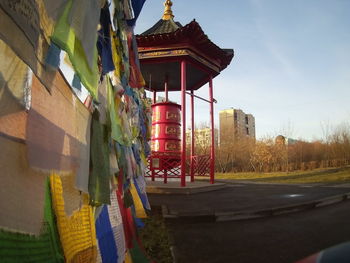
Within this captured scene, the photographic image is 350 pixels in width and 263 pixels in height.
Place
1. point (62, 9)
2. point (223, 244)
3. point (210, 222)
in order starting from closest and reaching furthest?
point (62, 9), point (223, 244), point (210, 222)

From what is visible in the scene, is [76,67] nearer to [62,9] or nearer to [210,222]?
[62,9]

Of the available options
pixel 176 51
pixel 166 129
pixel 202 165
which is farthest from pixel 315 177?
pixel 176 51

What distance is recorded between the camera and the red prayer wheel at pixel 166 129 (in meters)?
9.84

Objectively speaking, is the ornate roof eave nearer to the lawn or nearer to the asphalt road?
the asphalt road

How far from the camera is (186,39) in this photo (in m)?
9.19

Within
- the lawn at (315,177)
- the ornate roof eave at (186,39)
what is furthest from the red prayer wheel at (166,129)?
the lawn at (315,177)

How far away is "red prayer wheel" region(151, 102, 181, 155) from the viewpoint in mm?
9844

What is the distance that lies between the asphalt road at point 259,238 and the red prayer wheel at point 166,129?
5047mm

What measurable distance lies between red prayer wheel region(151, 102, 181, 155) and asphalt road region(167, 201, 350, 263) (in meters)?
5.05

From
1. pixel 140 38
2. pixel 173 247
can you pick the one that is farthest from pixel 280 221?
pixel 140 38

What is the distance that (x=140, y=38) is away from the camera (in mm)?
9398

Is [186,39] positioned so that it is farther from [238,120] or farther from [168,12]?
[238,120]

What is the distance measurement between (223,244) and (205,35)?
770 centimetres

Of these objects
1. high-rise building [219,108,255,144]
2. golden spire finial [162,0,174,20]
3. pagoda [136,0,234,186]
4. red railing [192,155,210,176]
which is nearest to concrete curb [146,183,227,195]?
pagoda [136,0,234,186]
